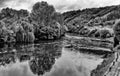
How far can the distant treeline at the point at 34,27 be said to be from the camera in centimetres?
6769

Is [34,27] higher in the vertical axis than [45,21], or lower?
lower

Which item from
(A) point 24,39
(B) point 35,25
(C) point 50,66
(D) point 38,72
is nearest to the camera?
(D) point 38,72

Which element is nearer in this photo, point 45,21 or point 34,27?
point 34,27

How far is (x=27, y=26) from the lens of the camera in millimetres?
69250

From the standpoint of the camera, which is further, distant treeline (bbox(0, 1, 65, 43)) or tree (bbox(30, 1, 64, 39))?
tree (bbox(30, 1, 64, 39))

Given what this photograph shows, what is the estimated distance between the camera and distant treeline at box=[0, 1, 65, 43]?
67688 millimetres

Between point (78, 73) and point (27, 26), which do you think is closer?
point (78, 73)

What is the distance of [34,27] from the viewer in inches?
3157

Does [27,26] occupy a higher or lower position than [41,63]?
higher

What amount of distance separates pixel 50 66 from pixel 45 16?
5822 cm

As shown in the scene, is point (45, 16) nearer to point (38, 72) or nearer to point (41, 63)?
point (41, 63)

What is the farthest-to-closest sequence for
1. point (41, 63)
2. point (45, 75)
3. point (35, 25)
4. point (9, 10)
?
1. point (9, 10)
2. point (35, 25)
3. point (41, 63)
4. point (45, 75)

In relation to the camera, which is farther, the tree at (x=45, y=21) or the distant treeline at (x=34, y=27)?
the tree at (x=45, y=21)

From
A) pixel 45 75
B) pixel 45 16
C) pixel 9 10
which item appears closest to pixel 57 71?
pixel 45 75
